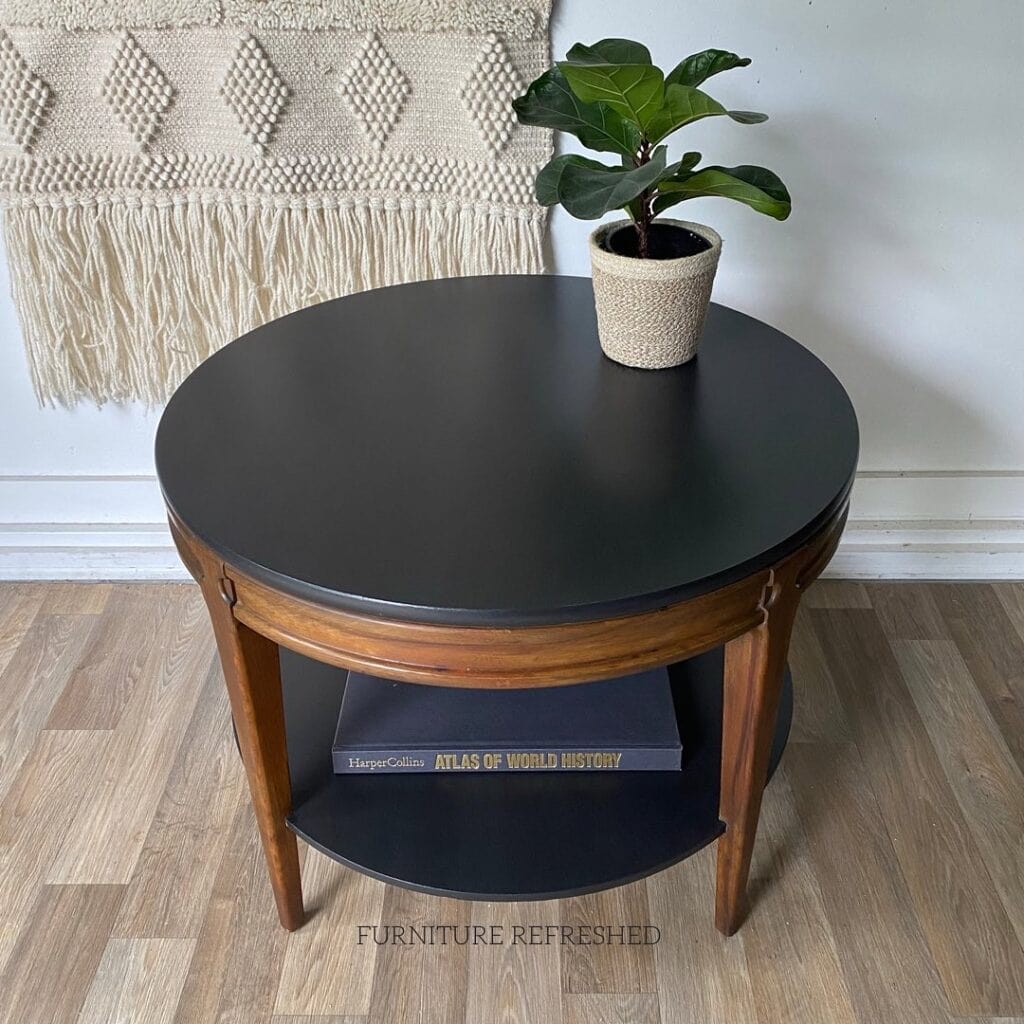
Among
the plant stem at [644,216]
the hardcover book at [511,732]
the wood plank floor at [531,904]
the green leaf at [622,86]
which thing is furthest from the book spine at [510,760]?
the green leaf at [622,86]

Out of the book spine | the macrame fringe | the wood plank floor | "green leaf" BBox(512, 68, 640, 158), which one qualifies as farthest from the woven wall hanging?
the book spine

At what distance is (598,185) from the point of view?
881 mm

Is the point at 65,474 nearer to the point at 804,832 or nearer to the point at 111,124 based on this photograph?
the point at 111,124

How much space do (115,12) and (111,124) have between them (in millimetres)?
122

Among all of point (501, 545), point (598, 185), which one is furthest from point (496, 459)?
point (598, 185)

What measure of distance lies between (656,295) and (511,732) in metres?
0.44

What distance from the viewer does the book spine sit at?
102cm

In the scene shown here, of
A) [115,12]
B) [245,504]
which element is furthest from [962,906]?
[115,12]

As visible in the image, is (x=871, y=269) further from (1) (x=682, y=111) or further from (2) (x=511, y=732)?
(2) (x=511, y=732)

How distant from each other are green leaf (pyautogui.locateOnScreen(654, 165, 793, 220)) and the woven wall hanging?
1.04 ft

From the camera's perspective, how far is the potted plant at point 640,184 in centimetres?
88

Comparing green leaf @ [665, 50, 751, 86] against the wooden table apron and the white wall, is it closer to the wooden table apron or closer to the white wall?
the white wall

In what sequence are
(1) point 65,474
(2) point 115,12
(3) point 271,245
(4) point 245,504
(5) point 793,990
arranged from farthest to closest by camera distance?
(1) point 65,474
(3) point 271,245
(2) point 115,12
(5) point 793,990
(4) point 245,504

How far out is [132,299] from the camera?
134 centimetres
